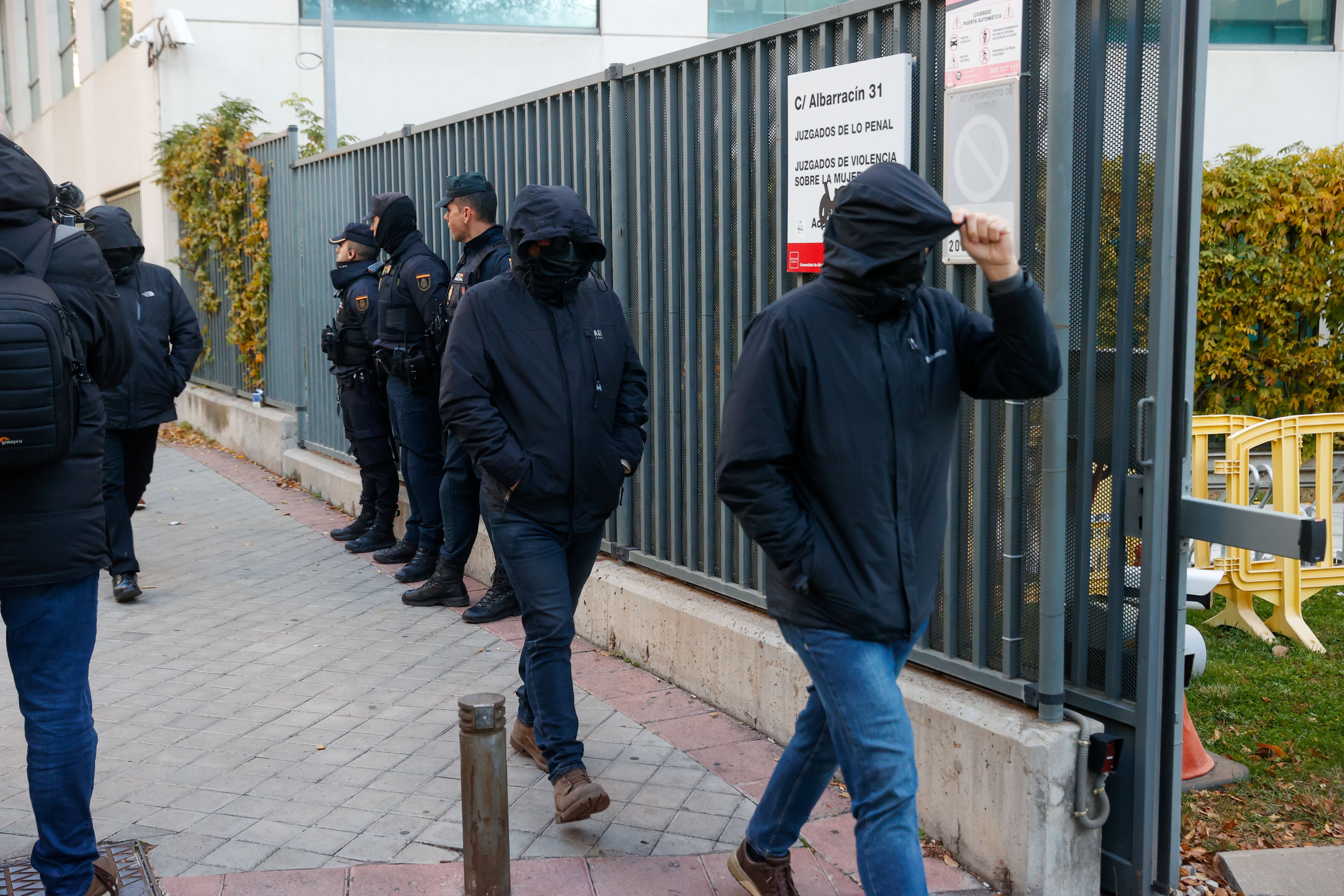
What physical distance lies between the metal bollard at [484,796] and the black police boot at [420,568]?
3.98 metres

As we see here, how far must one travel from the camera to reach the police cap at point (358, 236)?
811cm

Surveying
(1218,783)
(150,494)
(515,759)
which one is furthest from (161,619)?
(1218,783)

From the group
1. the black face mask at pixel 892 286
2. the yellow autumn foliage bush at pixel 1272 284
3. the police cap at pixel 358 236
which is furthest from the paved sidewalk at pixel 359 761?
the yellow autumn foliage bush at pixel 1272 284

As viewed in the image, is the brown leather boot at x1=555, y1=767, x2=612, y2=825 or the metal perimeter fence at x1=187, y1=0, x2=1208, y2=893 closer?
the metal perimeter fence at x1=187, y1=0, x2=1208, y2=893

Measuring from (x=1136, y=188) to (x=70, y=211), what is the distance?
3.19m

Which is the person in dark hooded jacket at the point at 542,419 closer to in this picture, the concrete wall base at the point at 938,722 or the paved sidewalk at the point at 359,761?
the paved sidewalk at the point at 359,761

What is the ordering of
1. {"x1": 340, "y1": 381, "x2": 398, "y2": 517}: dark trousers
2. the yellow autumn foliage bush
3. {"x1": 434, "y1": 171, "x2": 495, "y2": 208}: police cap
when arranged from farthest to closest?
1. the yellow autumn foliage bush
2. {"x1": 340, "y1": 381, "x2": 398, "y2": 517}: dark trousers
3. {"x1": 434, "y1": 171, "x2": 495, "y2": 208}: police cap

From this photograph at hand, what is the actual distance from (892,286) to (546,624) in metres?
1.73

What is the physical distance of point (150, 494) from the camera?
34.6ft

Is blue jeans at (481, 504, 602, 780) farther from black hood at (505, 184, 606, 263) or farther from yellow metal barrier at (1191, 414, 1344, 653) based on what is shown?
yellow metal barrier at (1191, 414, 1344, 653)

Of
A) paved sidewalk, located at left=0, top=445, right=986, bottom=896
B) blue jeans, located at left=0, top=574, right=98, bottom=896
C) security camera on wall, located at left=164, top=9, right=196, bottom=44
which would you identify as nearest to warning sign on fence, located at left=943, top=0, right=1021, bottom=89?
paved sidewalk, located at left=0, top=445, right=986, bottom=896

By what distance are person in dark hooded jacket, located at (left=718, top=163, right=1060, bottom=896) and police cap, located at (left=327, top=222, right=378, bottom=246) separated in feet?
18.4

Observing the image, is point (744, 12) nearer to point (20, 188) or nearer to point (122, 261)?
point (122, 261)

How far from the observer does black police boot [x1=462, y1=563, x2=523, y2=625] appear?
6.50 meters
